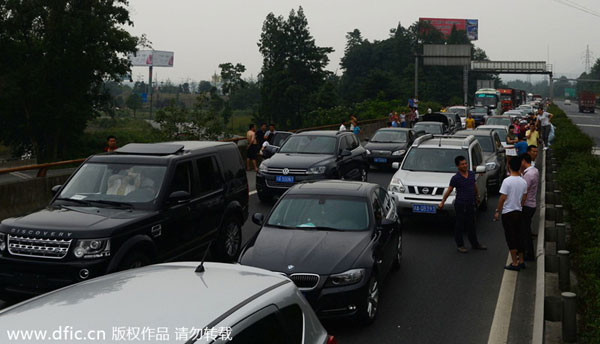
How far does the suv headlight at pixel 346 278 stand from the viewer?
6.71 m

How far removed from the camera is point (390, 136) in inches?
965

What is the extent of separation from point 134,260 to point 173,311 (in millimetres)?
4533

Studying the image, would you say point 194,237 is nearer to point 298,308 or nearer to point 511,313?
point 511,313

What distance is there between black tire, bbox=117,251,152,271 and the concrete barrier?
5.41 m

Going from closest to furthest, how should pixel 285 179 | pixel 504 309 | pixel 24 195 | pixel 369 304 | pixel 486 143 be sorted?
pixel 369 304 < pixel 504 309 < pixel 24 195 < pixel 285 179 < pixel 486 143

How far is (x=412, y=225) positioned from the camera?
43.3ft

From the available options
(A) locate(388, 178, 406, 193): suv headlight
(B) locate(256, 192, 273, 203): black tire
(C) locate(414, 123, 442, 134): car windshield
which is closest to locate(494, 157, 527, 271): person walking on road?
(A) locate(388, 178, 406, 193): suv headlight

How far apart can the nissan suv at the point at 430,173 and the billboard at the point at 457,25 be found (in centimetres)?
14449

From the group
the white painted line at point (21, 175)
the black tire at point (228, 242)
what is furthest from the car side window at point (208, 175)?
the white painted line at point (21, 175)

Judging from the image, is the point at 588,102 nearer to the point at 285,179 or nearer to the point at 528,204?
the point at 285,179

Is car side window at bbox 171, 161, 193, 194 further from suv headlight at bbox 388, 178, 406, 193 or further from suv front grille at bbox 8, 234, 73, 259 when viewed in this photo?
suv headlight at bbox 388, 178, 406, 193

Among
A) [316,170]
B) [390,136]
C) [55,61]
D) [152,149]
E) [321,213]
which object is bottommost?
[321,213]

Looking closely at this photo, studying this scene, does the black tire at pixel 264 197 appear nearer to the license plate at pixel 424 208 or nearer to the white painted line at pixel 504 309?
the license plate at pixel 424 208

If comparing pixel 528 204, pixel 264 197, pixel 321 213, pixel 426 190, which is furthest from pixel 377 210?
pixel 264 197
